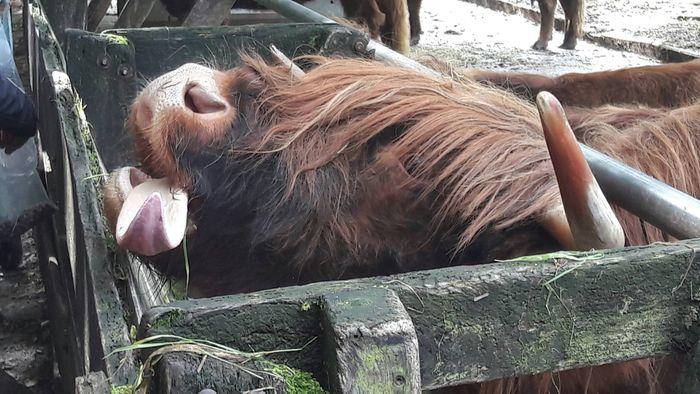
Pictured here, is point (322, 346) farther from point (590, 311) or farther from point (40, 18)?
point (40, 18)

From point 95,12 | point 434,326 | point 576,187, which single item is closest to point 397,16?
point 95,12

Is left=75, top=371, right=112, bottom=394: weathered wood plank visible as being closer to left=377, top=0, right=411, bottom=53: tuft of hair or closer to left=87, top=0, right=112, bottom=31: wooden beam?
left=87, top=0, right=112, bottom=31: wooden beam

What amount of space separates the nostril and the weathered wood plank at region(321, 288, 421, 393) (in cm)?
83

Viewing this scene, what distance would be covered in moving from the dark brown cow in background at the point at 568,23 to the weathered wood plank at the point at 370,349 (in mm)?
8700

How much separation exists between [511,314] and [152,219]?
733 millimetres

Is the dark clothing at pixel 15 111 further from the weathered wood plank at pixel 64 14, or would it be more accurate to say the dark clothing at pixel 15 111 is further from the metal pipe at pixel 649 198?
the metal pipe at pixel 649 198

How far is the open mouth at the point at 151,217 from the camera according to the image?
1.37 meters

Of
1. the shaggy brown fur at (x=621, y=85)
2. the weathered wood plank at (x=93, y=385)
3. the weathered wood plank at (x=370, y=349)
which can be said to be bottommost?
the shaggy brown fur at (x=621, y=85)

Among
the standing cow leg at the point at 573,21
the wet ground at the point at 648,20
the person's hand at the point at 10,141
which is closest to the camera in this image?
the person's hand at the point at 10,141

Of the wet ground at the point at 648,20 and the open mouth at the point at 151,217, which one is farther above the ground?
the open mouth at the point at 151,217

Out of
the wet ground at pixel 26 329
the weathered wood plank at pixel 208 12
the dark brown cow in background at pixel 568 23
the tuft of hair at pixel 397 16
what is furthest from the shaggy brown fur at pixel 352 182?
the dark brown cow in background at pixel 568 23

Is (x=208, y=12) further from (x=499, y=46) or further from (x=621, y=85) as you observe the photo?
(x=499, y=46)

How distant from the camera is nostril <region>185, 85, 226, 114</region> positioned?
1.52 metres

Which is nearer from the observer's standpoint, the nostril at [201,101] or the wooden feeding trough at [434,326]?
the wooden feeding trough at [434,326]
